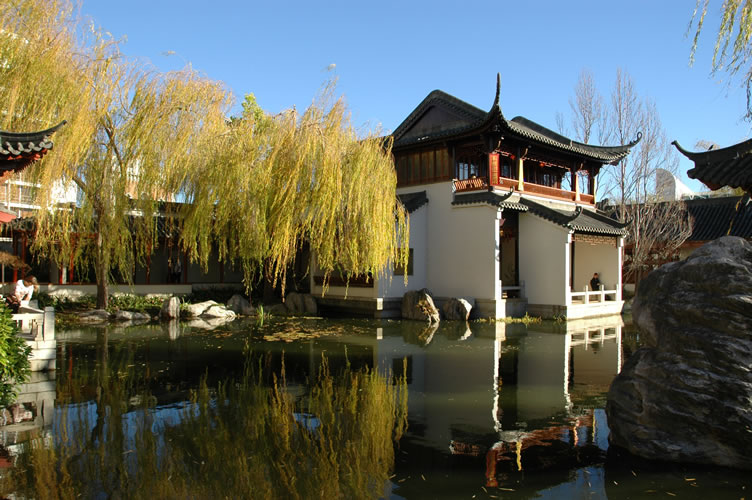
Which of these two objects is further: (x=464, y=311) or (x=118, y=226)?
(x=464, y=311)

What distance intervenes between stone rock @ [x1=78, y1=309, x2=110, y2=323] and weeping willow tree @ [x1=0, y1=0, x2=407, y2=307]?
1044 millimetres

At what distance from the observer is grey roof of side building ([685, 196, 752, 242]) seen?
19.1m

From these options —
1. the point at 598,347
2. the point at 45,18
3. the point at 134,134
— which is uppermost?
the point at 45,18

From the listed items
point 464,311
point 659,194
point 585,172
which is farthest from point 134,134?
point 659,194

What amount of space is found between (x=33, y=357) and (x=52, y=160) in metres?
4.31

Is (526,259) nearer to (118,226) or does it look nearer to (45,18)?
(118,226)

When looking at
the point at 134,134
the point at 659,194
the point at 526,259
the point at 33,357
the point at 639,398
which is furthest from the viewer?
the point at 659,194

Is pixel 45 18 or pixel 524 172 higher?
pixel 45 18

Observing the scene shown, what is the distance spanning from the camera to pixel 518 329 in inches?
494

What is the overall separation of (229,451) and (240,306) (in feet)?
37.7

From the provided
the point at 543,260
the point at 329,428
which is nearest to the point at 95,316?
the point at 329,428

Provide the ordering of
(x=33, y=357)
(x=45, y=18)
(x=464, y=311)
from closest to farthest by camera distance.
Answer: (x=33, y=357), (x=45, y=18), (x=464, y=311)

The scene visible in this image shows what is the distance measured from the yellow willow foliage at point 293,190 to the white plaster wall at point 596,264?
27.0 ft

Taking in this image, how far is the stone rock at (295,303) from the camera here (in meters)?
15.8
